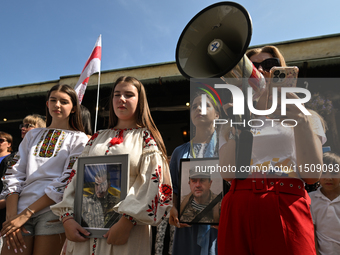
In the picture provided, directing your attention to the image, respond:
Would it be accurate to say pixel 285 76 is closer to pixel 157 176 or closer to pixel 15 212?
pixel 157 176

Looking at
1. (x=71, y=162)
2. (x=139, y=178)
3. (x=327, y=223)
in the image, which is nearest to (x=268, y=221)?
(x=139, y=178)

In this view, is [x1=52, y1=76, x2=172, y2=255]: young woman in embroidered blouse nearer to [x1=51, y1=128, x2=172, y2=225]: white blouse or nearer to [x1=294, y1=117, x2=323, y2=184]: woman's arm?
[x1=51, y1=128, x2=172, y2=225]: white blouse

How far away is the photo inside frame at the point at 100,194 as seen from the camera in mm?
1588

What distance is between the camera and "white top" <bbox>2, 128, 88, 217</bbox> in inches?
73.3

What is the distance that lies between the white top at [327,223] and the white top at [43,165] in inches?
96.8

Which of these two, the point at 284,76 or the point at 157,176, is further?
the point at 157,176

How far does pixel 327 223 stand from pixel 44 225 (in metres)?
2.59

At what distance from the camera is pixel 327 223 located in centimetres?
257

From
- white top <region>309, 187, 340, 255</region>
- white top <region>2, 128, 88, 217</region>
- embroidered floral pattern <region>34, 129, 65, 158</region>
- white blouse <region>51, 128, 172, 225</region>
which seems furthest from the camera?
white top <region>309, 187, 340, 255</region>

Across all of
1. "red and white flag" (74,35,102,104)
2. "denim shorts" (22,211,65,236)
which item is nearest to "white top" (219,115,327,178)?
"denim shorts" (22,211,65,236)

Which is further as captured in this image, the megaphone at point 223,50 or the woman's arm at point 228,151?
the woman's arm at point 228,151

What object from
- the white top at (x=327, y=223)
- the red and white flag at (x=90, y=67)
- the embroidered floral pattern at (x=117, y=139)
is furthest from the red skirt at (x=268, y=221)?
the red and white flag at (x=90, y=67)

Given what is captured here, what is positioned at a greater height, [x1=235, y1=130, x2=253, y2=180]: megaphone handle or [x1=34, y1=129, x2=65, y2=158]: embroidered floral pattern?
[x1=34, y1=129, x2=65, y2=158]: embroidered floral pattern

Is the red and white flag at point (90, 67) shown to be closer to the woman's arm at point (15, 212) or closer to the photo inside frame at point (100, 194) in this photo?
the woman's arm at point (15, 212)
